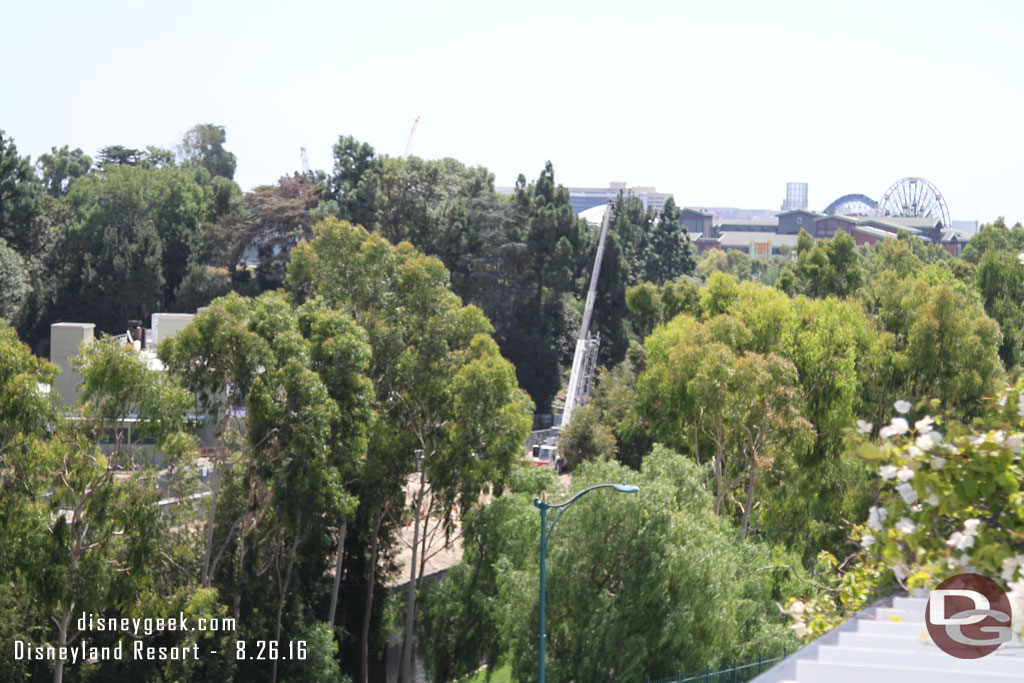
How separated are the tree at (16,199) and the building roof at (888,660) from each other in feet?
211

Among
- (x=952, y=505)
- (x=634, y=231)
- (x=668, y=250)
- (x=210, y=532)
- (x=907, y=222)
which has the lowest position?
(x=952, y=505)

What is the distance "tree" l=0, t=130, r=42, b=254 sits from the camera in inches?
2498

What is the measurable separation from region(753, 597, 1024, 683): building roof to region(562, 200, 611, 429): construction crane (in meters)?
43.5

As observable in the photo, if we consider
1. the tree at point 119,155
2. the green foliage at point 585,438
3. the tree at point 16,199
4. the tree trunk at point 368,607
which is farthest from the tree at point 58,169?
the tree trunk at point 368,607

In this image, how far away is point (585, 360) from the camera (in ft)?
190

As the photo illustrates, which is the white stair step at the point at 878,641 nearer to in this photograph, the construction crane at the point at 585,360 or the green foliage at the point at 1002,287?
the construction crane at the point at 585,360

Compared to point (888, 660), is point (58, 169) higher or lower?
higher

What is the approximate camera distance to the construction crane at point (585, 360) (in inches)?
2136

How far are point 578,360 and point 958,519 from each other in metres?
49.3

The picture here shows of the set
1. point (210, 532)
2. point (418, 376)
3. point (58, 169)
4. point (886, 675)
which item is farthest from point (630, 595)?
point (58, 169)

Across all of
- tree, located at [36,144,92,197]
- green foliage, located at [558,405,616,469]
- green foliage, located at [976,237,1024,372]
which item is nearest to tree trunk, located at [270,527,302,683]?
green foliage, located at [558,405,616,469]

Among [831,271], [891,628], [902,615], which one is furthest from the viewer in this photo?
[831,271]

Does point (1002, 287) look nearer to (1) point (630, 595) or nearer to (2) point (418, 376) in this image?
(2) point (418, 376)

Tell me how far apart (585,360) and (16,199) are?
117 feet
